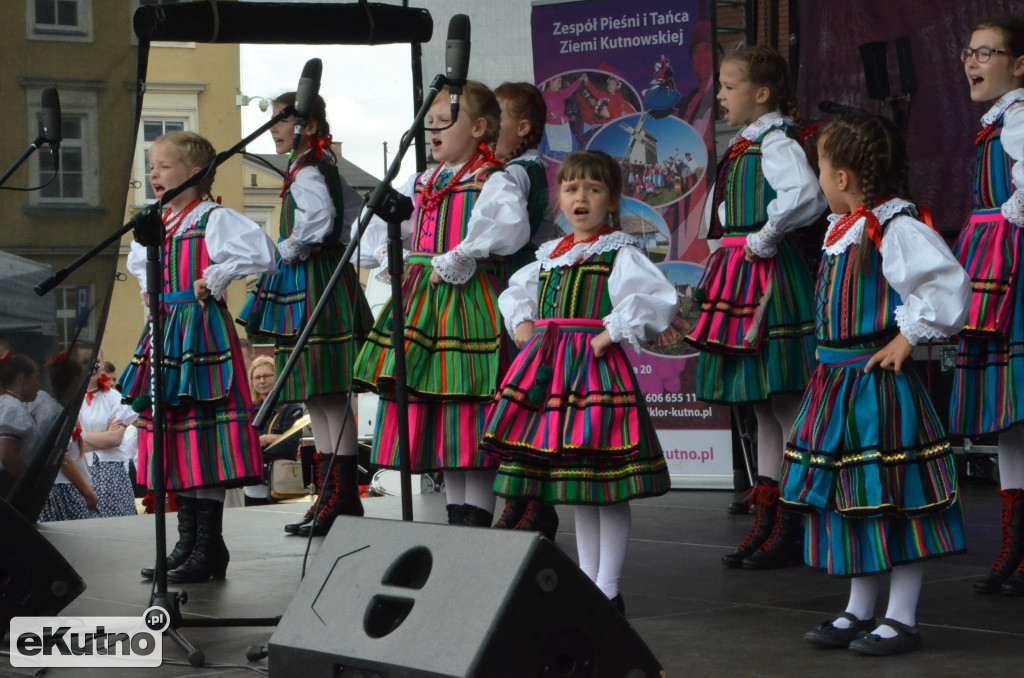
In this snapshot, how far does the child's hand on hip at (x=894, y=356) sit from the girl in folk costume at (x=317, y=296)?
2496mm

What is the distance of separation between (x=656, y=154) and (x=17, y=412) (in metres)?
3.30

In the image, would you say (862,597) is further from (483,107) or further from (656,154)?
(656,154)

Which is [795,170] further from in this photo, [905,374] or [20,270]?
[20,270]

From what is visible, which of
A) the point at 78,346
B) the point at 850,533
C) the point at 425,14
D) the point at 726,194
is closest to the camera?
the point at 850,533

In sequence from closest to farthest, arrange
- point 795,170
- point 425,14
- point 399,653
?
1. point 399,653
2. point 795,170
3. point 425,14

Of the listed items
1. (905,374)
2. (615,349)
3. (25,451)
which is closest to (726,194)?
(615,349)

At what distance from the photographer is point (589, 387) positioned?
3600 mm

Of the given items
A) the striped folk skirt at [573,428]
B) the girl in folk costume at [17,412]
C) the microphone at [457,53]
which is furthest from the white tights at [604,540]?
the girl in folk costume at [17,412]

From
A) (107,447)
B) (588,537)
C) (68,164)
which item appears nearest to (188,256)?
(68,164)

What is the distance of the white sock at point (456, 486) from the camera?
15.4 feet

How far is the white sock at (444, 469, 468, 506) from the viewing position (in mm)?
4691

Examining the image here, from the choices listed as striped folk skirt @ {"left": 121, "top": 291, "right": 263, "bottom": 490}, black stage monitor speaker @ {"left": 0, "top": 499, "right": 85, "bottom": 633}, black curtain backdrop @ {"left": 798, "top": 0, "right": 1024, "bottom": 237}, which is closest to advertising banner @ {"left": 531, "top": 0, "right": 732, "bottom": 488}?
black curtain backdrop @ {"left": 798, "top": 0, "right": 1024, "bottom": 237}

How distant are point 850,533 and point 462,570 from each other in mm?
1172

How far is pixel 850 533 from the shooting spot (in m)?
3.14
